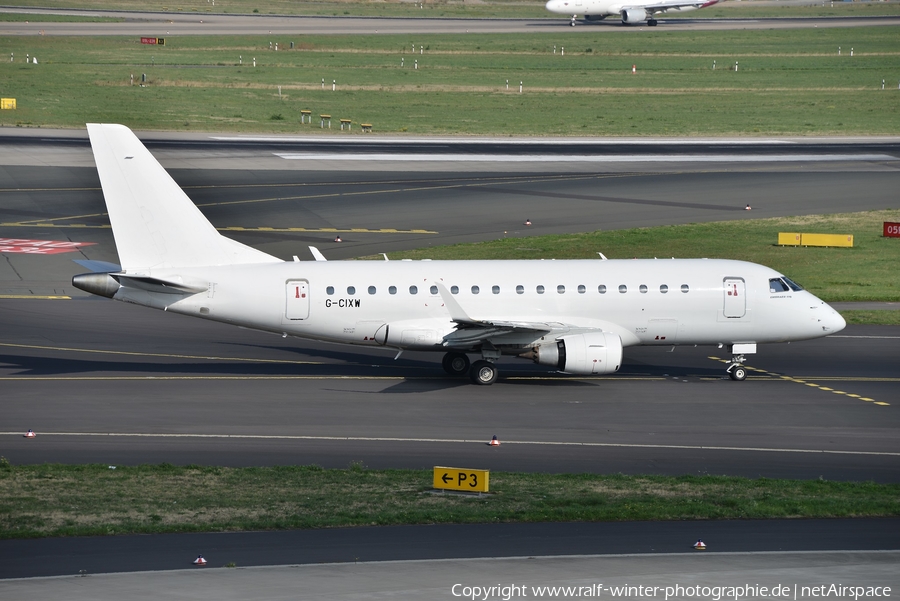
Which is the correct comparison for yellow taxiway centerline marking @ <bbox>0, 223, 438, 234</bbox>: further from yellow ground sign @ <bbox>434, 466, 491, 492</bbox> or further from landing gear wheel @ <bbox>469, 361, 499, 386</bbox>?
yellow ground sign @ <bbox>434, 466, 491, 492</bbox>

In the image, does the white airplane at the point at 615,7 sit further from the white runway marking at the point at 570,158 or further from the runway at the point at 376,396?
the runway at the point at 376,396

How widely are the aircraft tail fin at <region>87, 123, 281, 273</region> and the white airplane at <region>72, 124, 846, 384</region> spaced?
4cm

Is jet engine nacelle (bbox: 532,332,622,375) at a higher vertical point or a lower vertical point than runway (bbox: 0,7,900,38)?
lower

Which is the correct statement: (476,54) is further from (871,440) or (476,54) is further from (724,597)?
(724,597)

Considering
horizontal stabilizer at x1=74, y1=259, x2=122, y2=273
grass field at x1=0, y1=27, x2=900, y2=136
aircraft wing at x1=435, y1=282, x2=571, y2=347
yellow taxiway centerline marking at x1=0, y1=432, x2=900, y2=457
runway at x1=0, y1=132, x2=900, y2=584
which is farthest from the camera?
grass field at x1=0, y1=27, x2=900, y2=136

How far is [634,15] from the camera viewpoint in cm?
19612

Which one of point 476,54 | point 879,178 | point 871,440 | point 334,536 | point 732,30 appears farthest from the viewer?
point 732,30

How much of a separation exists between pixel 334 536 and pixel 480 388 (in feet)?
54.6

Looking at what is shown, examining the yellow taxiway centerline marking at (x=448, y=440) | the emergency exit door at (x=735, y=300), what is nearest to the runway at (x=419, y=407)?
the yellow taxiway centerline marking at (x=448, y=440)

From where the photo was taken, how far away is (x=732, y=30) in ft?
635

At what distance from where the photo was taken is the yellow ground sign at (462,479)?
26891 millimetres

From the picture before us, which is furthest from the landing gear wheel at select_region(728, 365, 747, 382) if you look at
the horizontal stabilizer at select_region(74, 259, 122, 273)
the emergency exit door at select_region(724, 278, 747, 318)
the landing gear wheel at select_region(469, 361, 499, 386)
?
the horizontal stabilizer at select_region(74, 259, 122, 273)

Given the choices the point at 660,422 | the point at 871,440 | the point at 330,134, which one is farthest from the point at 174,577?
the point at 330,134

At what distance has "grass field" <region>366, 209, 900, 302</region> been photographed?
57.6 metres
